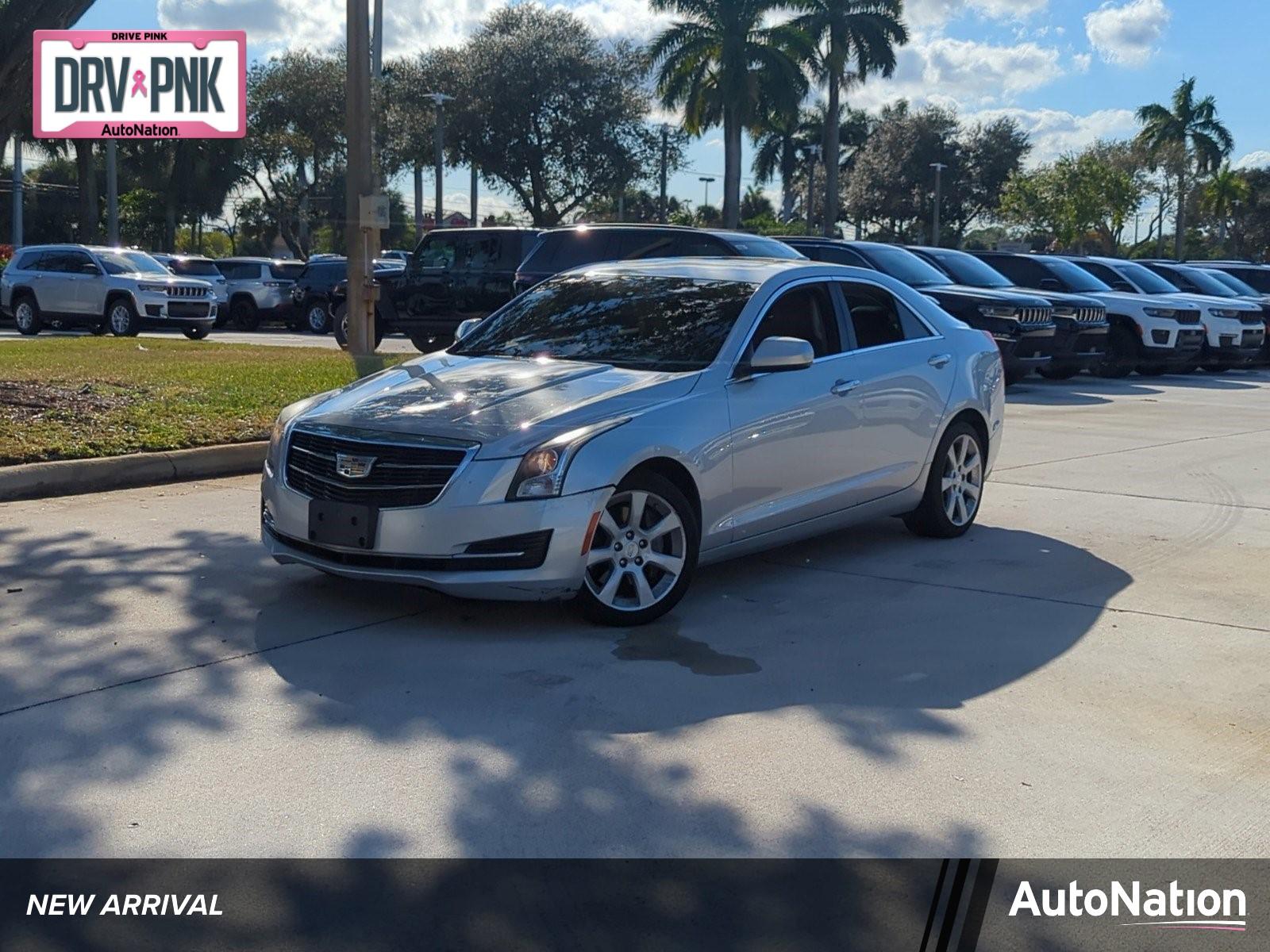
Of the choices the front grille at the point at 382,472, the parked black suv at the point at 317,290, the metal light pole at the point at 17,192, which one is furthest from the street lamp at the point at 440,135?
the front grille at the point at 382,472

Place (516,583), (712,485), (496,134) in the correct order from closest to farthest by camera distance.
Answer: (516,583)
(712,485)
(496,134)

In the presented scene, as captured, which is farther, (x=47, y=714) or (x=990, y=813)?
(x=47, y=714)

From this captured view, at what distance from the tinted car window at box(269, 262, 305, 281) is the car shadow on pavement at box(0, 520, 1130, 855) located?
25.8 m

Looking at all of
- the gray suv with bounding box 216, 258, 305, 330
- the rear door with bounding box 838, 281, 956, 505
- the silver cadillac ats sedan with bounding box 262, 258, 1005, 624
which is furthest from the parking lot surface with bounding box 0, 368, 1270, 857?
the gray suv with bounding box 216, 258, 305, 330

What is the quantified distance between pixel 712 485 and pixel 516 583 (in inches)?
43.5

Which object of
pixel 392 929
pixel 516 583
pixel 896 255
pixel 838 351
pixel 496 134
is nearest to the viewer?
pixel 392 929

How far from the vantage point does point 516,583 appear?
5977mm

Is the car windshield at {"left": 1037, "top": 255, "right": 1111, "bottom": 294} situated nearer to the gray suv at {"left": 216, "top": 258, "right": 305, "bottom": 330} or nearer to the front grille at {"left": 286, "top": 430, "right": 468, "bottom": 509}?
the gray suv at {"left": 216, "top": 258, "right": 305, "bottom": 330}

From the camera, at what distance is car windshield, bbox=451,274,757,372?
280 inches

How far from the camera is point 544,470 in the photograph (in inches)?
236

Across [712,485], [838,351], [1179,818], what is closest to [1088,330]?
[838,351]

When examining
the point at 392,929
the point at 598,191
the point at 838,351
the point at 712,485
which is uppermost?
the point at 598,191

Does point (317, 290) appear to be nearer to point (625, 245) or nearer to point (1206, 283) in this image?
point (625, 245)

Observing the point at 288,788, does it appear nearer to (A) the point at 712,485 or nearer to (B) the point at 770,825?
(B) the point at 770,825
